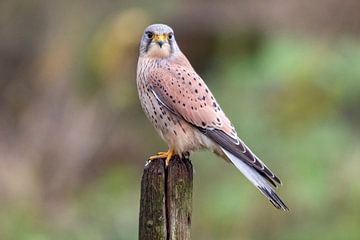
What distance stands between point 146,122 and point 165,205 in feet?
16.7

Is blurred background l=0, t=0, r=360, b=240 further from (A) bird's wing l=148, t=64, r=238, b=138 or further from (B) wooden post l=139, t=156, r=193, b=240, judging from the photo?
(B) wooden post l=139, t=156, r=193, b=240

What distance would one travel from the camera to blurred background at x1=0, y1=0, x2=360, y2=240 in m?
6.52

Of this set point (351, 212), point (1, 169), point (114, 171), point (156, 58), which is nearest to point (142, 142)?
point (114, 171)

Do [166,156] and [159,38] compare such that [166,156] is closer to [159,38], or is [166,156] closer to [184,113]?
[184,113]

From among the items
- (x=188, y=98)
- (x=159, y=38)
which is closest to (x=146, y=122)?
(x=159, y=38)

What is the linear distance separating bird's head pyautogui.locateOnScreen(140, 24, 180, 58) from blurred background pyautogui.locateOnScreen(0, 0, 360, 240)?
5.04 ft

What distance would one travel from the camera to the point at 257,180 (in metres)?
4.26

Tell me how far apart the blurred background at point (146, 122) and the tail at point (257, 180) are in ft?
6.03

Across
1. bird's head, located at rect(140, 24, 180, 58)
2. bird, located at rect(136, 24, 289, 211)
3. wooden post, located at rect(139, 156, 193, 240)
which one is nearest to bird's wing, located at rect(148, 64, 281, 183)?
bird, located at rect(136, 24, 289, 211)

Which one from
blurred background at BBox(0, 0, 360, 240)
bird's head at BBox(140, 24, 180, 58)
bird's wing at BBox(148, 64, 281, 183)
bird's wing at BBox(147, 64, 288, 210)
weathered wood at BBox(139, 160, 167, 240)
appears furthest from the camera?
blurred background at BBox(0, 0, 360, 240)

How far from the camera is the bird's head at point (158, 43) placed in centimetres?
500

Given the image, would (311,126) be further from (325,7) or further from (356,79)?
(325,7)

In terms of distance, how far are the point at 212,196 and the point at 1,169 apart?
5.81ft

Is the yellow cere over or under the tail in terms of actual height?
over
